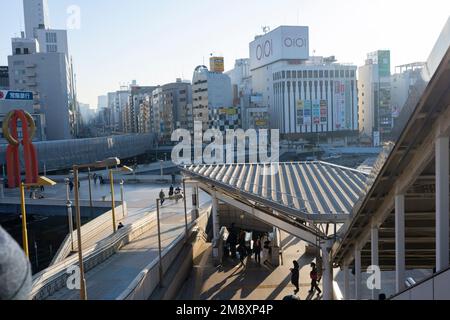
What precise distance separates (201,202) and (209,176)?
1280cm

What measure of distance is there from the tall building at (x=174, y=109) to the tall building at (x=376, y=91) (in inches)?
1044

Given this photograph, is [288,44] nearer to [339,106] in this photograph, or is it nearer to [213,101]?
[339,106]

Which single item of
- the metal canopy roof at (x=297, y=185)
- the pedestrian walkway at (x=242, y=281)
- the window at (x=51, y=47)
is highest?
the window at (x=51, y=47)

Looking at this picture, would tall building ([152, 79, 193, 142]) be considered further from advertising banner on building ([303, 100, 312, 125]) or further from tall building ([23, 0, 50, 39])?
tall building ([23, 0, 50, 39])

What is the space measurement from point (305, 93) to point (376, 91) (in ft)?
36.1

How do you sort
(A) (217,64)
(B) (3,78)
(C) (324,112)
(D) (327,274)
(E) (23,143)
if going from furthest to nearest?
(A) (217,64)
(C) (324,112)
(B) (3,78)
(E) (23,143)
(D) (327,274)

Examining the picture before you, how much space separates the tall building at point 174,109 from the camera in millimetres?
77312

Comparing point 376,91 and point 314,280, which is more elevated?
point 376,91

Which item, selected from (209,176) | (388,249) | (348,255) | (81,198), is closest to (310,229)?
(348,255)

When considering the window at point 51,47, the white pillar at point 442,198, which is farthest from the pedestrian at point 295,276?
→ the window at point 51,47

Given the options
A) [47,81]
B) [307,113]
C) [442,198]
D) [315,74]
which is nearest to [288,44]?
[315,74]

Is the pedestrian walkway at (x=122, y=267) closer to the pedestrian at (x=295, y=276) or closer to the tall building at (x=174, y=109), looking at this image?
the pedestrian at (x=295, y=276)

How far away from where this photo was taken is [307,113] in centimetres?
7012
